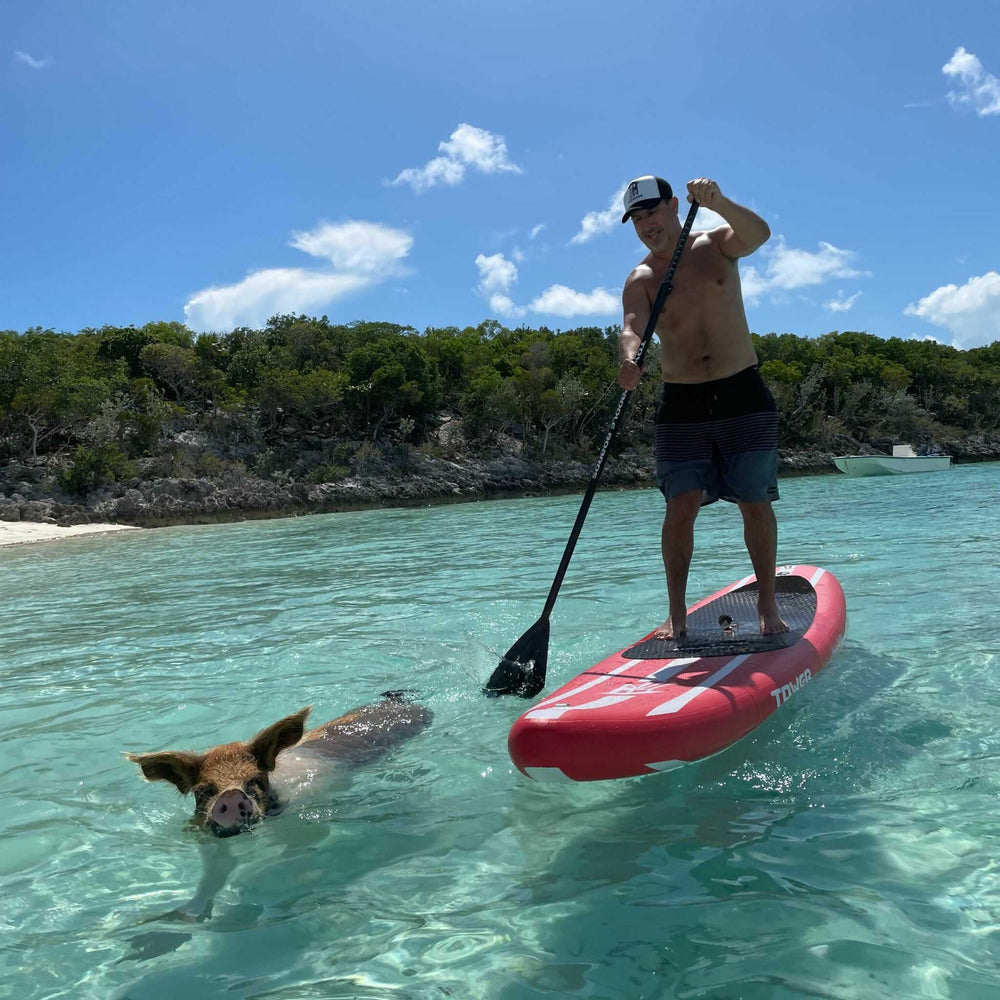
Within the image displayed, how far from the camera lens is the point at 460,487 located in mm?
38188

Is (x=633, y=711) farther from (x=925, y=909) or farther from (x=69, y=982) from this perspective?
(x=69, y=982)

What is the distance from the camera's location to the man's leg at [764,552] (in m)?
4.61

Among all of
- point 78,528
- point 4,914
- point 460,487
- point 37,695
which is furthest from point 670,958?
point 460,487

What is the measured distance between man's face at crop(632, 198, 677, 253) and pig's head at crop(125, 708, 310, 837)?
3234 millimetres

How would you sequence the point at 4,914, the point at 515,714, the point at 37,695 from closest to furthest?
1. the point at 4,914
2. the point at 515,714
3. the point at 37,695

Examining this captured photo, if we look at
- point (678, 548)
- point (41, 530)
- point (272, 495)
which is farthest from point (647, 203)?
point (272, 495)

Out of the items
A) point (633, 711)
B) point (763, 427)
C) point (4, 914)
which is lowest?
point (4, 914)

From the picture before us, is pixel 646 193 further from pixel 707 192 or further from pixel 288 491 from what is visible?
pixel 288 491

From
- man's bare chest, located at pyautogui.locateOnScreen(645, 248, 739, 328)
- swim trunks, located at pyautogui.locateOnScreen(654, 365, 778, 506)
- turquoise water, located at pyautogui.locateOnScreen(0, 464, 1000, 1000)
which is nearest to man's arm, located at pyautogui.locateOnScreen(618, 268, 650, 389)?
man's bare chest, located at pyautogui.locateOnScreen(645, 248, 739, 328)

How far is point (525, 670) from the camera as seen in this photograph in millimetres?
4684

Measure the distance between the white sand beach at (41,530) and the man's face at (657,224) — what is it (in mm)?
21502

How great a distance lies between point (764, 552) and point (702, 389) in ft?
3.31

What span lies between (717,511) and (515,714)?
15.2 meters

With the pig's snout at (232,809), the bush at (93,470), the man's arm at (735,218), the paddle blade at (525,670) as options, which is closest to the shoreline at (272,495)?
the bush at (93,470)
